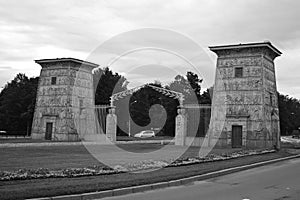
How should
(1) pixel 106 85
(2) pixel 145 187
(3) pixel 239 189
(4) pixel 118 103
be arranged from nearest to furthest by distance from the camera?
(2) pixel 145 187 → (3) pixel 239 189 → (4) pixel 118 103 → (1) pixel 106 85

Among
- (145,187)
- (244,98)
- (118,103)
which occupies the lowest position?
(145,187)

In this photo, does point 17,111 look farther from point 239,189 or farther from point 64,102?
point 239,189


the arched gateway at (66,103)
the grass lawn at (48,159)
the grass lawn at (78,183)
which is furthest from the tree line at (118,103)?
the grass lawn at (78,183)

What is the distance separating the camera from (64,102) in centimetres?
4431

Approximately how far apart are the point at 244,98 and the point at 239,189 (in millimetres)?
23069

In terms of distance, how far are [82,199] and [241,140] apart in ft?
87.2

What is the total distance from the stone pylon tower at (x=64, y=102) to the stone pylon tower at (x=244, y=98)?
1648 centimetres

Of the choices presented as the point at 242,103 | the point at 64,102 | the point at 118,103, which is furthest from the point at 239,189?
the point at 118,103

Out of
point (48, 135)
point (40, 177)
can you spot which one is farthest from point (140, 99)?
point (40, 177)

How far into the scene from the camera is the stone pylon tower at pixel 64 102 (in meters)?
44.2

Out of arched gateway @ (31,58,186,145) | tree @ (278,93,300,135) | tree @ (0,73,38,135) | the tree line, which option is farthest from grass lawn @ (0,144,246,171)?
tree @ (278,93,300,135)

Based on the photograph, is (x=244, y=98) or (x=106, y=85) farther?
(x=106, y=85)

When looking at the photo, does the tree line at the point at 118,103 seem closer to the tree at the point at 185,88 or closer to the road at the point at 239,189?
the tree at the point at 185,88

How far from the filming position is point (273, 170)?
19.5m
